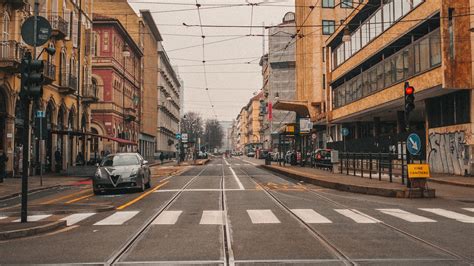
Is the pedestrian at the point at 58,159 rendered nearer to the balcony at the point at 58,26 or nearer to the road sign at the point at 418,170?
the balcony at the point at 58,26

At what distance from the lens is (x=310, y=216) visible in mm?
12086

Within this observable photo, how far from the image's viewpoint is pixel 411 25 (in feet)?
103

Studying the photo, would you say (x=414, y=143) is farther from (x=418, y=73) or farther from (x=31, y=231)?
(x=418, y=73)

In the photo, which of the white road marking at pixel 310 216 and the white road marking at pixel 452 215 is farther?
the white road marking at pixel 452 215

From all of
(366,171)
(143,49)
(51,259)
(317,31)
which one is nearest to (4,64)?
(366,171)

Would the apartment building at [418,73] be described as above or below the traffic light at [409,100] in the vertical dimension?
above

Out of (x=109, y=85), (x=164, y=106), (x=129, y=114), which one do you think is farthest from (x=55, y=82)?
(x=164, y=106)

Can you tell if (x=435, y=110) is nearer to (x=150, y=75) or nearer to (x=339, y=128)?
(x=339, y=128)

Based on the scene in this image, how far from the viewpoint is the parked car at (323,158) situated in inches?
1487

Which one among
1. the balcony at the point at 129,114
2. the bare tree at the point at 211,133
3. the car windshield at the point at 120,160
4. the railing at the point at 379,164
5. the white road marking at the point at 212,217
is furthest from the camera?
the bare tree at the point at 211,133

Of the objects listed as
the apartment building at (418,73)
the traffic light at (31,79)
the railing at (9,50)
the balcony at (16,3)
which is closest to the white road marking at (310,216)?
the traffic light at (31,79)

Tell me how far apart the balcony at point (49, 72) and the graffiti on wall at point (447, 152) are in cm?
2416

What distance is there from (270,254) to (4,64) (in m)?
24.4

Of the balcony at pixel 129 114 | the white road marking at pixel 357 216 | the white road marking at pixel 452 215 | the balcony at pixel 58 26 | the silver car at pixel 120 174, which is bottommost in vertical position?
the white road marking at pixel 452 215
